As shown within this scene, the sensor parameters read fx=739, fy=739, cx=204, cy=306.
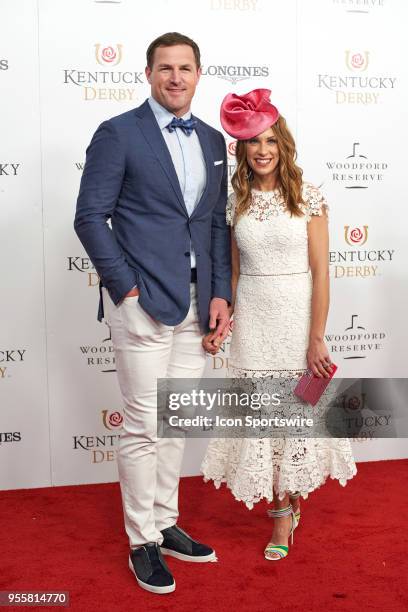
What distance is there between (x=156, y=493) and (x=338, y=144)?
1.96m

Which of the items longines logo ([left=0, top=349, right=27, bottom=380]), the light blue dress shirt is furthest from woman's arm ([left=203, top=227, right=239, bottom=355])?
longines logo ([left=0, top=349, right=27, bottom=380])

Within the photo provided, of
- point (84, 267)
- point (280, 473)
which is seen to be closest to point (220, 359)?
point (84, 267)

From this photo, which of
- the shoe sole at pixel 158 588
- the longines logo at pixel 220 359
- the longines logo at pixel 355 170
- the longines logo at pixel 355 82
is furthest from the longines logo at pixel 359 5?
the shoe sole at pixel 158 588

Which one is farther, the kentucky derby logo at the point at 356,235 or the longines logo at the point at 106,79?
the kentucky derby logo at the point at 356,235

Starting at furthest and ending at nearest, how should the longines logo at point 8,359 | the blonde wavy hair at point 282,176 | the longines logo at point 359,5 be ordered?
the longines logo at point 359,5, the longines logo at point 8,359, the blonde wavy hair at point 282,176

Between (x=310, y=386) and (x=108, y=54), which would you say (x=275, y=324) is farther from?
(x=108, y=54)

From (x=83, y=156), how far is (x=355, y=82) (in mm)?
1391

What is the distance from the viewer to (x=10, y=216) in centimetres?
338

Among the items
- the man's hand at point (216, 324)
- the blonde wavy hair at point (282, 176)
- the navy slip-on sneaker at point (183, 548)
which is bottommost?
the navy slip-on sneaker at point (183, 548)

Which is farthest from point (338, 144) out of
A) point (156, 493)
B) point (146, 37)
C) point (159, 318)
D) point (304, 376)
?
point (156, 493)

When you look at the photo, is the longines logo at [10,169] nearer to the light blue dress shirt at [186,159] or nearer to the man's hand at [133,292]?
the light blue dress shirt at [186,159]

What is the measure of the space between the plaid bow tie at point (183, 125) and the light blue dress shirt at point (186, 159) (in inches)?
0.4

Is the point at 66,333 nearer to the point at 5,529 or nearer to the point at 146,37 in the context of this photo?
the point at 5,529

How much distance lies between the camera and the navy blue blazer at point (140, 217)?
2.36 meters
